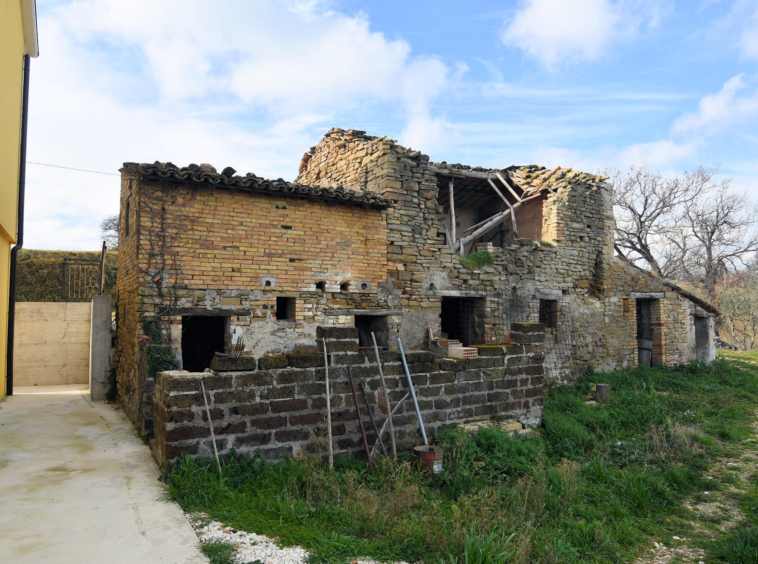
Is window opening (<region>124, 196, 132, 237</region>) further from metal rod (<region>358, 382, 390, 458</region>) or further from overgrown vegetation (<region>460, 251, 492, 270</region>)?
overgrown vegetation (<region>460, 251, 492, 270</region>)

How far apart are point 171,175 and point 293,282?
2631mm

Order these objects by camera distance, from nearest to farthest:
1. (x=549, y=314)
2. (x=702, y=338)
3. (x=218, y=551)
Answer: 1. (x=218, y=551)
2. (x=549, y=314)
3. (x=702, y=338)

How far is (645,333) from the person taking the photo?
1402 cm

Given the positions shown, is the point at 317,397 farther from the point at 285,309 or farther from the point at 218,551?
the point at 285,309

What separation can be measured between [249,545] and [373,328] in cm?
647

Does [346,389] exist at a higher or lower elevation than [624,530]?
higher

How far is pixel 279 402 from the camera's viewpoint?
5.37 meters

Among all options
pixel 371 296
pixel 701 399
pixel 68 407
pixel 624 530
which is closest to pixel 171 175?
pixel 371 296

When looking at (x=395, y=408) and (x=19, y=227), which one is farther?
(x=19, y=227)

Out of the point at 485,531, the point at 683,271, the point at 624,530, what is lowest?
the point at 624,530

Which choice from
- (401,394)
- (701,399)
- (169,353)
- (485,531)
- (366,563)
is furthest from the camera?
(701,399)

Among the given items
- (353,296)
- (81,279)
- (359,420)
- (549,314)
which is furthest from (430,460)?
(81,279)

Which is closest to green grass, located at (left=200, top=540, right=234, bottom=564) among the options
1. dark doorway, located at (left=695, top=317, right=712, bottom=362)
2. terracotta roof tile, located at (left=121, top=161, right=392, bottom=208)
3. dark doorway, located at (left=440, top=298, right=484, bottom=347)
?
terracotta roof tile, located at (left=121, top=161, right=392, bottom=208)

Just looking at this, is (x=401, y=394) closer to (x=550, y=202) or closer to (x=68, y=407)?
(x=68, y=407)
